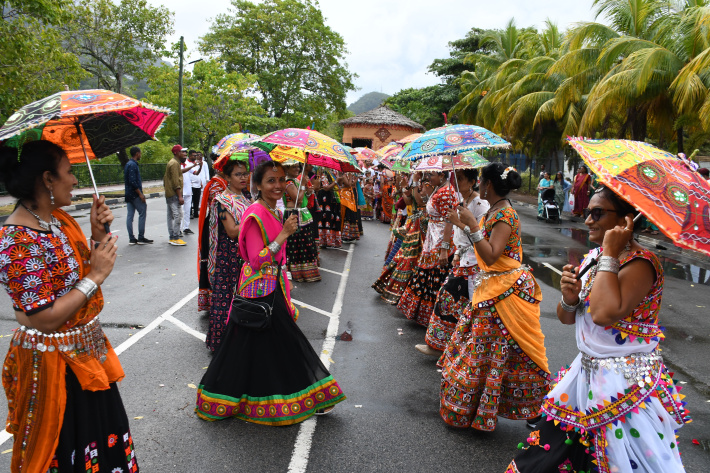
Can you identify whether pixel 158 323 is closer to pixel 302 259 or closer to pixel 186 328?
pixel 186 328

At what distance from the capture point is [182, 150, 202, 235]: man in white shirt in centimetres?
1263

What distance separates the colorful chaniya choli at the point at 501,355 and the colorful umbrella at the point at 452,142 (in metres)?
0.70

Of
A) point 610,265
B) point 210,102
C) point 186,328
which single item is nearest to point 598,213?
point 610,265

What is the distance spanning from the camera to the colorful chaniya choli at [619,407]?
7.72ft

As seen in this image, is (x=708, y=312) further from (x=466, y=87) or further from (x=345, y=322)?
(x=466, y=87)

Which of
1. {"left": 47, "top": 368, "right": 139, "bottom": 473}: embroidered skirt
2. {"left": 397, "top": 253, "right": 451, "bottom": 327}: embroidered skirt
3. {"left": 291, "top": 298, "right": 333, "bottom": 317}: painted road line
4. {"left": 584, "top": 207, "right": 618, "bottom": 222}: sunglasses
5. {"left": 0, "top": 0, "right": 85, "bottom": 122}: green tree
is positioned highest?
{"left": 0, "top": 0, "right": 85, "bottom": 122}: green tree

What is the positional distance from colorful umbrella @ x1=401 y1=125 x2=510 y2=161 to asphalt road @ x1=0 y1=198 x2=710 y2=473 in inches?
81.3

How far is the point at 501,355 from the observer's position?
3.65m

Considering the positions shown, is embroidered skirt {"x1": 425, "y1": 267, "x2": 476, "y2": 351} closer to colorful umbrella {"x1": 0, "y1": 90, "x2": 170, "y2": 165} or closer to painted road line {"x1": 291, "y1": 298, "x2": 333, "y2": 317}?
painted road line {"x1": 291, "y1": 298, "x2": 333, "y2": 317}

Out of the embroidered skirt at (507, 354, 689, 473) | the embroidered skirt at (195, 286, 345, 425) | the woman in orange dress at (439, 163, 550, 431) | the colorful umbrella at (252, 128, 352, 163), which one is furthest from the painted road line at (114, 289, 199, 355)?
the embroidered skirt at (507, 354, 689, 473)

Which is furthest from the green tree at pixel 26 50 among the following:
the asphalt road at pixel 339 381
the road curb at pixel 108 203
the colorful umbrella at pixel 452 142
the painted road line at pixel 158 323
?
the colorful umbrella at pixel 452 142

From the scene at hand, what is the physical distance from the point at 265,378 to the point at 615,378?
2.31m

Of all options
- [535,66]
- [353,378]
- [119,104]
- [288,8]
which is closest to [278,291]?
[353,378]

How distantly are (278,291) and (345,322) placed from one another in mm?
2780
